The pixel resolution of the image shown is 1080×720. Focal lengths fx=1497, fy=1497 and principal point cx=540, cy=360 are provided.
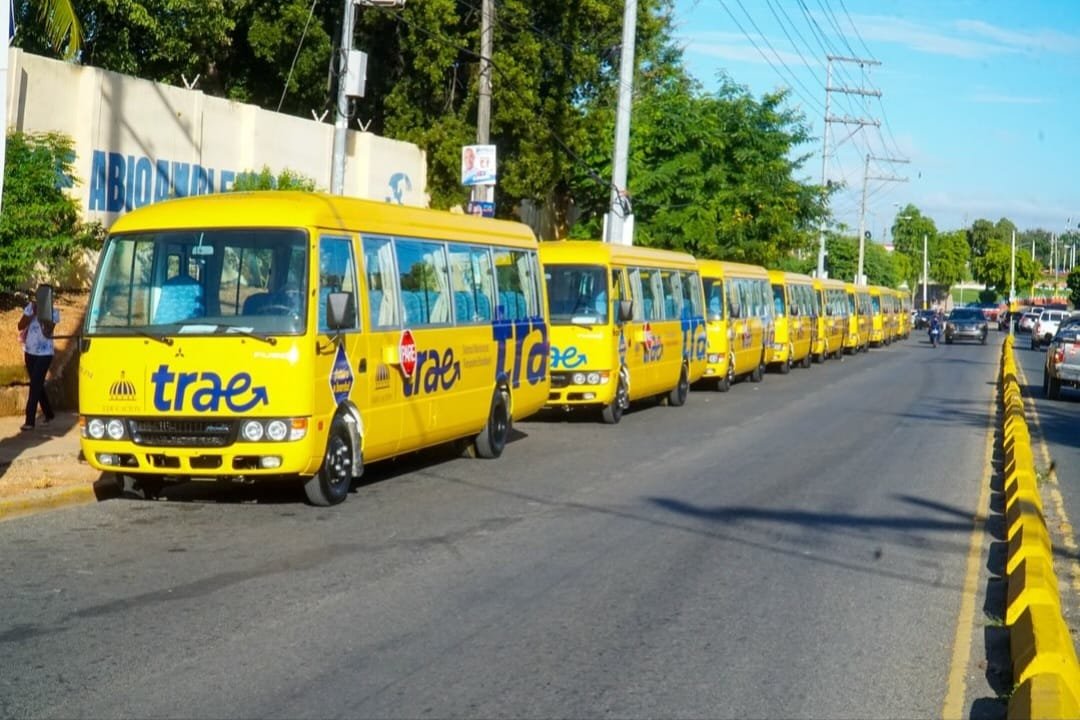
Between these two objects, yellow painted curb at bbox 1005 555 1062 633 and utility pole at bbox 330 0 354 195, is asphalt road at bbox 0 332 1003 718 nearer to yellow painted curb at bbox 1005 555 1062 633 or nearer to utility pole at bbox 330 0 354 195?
yellow painted curb at bbox 1005 555 1062 633

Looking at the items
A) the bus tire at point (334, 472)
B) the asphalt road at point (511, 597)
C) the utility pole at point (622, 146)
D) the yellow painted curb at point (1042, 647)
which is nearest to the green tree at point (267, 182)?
the utility pole at point (622, 146)

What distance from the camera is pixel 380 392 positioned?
1347cm

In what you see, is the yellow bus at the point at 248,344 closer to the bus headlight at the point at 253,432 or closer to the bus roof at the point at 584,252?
the bus headlight at the point at 253,432

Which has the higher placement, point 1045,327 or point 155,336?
point 1045,327

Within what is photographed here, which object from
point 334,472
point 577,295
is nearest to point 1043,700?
point 334,472

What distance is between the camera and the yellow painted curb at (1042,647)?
22.6 ft

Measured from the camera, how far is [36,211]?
1858 centimetres

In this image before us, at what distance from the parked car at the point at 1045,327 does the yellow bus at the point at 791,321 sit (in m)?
24.7

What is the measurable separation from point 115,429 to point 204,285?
1.37 meters

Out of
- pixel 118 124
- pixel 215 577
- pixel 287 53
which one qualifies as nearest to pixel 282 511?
pixel 215 577

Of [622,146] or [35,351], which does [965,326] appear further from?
[35,351]

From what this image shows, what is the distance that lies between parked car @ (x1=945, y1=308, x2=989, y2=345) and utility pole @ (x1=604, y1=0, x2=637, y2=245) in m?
39.8

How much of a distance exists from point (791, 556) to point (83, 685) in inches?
220

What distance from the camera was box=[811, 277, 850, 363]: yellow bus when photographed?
4572 centimetres
